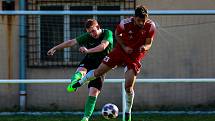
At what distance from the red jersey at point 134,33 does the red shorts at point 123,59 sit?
13cm

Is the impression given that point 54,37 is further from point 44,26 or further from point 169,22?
point 169,22

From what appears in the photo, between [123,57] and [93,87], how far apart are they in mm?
849

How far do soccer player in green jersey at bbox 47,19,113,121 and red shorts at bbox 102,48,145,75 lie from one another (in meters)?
0.23

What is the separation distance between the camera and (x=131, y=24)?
34.0ft

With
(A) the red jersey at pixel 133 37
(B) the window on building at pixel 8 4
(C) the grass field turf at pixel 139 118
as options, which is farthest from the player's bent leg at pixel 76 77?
(B) the window on building at pixel 8 4

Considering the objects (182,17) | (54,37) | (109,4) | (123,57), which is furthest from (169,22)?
(123,57)

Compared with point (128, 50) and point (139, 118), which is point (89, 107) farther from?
point (139, 118)

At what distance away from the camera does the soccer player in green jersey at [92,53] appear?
10.7 metres

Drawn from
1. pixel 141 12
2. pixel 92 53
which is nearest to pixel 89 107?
pixel 92 53

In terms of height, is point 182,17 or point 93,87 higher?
point 182,17

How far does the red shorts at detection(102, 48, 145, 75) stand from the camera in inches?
406

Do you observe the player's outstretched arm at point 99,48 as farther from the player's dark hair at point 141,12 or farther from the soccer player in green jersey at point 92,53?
the player's dark hair at point 141,12

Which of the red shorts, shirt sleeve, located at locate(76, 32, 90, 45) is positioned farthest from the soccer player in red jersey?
shirt sleeve, located at locate(76, 32, 90, 45)

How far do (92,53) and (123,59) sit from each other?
2.28 feet
